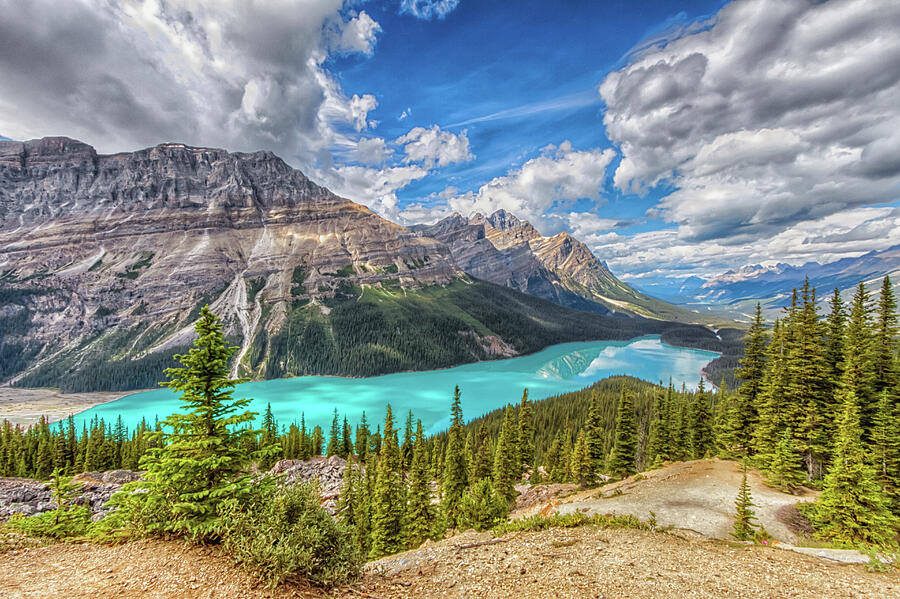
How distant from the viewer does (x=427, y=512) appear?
2886 centimetres

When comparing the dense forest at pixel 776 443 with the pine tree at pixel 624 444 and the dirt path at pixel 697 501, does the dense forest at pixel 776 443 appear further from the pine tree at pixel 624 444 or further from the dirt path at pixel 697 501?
→ the dirt path at pixel 697 501

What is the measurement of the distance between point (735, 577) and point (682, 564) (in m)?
1.27

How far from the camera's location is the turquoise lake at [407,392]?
110m

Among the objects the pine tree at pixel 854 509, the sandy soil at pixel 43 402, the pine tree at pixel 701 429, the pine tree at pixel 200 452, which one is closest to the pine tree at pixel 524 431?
the pine tree at pixel 701 429

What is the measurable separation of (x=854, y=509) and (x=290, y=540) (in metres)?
20.9

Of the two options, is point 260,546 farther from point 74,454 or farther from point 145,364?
point 145,364

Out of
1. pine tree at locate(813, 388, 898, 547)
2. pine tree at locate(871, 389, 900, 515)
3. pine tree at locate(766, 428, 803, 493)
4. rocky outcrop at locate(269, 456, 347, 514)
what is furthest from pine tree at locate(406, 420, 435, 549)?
pine tree at locate(871, 389, 900, 515)

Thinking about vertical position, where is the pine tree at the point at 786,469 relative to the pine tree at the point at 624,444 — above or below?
above

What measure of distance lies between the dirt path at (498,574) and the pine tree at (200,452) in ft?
3.06

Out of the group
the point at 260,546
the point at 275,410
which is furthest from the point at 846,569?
the point at 275,410

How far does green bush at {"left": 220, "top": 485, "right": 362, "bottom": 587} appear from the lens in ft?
24.7

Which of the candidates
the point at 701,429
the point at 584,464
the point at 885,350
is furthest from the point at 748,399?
the point at 584,464

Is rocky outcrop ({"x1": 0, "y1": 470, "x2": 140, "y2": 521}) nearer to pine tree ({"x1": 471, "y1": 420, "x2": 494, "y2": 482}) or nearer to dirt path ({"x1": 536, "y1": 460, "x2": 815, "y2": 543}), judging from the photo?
pine tree ({"x1": 471, "y1": 420, "x2": 494, "y2": 482})

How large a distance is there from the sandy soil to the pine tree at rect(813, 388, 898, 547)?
519 ft
